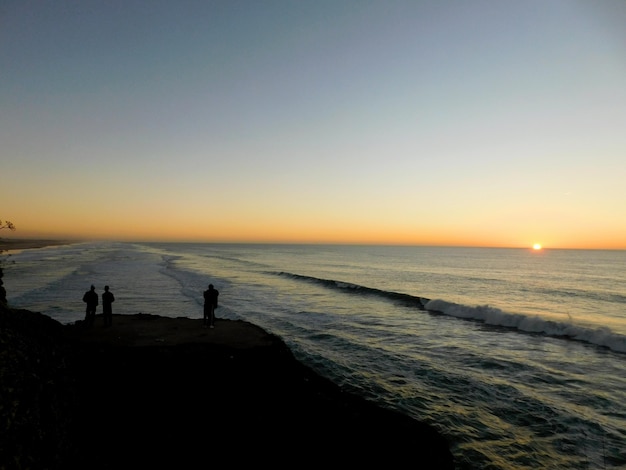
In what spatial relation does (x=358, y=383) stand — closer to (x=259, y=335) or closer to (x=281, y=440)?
(x=259, y=335)

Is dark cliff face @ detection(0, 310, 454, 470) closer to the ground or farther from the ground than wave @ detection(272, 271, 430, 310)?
farther from the ground

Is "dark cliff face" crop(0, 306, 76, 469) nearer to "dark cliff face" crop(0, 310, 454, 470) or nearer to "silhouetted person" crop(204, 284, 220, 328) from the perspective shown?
"dark cliff face" crop(0, 310, 454, 470)

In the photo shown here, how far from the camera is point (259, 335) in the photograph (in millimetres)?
15414

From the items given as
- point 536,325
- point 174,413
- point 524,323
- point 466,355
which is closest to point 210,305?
point 174,413

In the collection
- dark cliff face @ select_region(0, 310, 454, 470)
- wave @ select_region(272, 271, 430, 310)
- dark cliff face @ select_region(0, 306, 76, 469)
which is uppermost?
dark cliff face @ select_region(0, 306, 76, 469)

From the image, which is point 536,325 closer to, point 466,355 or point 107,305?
point 466,355

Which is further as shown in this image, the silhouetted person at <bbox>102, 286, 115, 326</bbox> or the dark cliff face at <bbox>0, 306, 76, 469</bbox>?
the silhouetted person at <bbox>102, 286, 115, 326</bbox>

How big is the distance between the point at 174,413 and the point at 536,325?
23288 millimetres

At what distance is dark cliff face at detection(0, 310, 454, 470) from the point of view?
576 centimetres

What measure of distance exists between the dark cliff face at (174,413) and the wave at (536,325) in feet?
56.0

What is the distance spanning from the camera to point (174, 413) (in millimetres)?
8984

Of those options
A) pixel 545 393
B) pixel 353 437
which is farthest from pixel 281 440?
pixel 545 393

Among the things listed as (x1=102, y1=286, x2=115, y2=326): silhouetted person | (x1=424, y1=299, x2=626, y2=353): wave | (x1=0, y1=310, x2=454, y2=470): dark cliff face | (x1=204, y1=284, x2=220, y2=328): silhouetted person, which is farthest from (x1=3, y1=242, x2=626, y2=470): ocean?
(x1=102, y1=286, x2=115, y2=326): silhouetted person

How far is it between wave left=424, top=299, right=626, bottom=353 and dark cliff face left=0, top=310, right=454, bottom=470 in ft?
56.0
